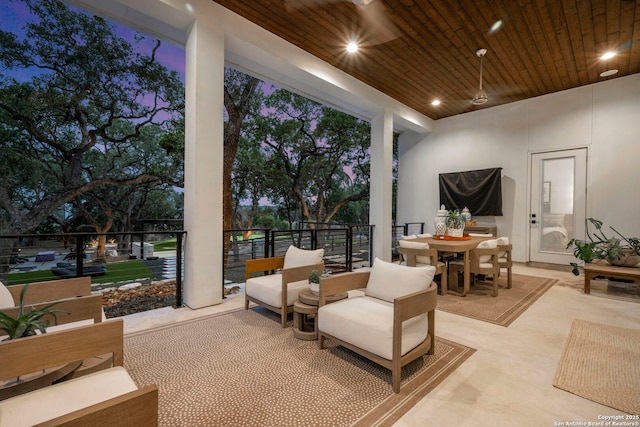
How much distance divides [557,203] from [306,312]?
5.98 m

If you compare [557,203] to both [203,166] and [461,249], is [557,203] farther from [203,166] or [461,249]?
[203,166]

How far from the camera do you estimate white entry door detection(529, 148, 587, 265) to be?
541 centimetres

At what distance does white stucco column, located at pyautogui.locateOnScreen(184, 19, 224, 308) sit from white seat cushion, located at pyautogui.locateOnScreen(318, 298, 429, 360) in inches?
66.5

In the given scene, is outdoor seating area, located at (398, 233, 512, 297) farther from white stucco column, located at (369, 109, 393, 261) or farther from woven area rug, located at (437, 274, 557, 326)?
white stucco column, located at (369, 109, 393, 261)

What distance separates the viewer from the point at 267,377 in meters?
1.94

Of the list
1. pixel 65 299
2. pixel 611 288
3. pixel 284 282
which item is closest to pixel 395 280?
pixel 284 282

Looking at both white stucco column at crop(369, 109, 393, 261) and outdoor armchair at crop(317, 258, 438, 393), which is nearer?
outdoor armchair at crop(317, 258, 438, 393)

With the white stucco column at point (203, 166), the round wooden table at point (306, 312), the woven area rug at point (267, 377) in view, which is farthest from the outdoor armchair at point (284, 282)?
the white stucco column at point (203, 166)

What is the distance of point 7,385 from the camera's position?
1167mm

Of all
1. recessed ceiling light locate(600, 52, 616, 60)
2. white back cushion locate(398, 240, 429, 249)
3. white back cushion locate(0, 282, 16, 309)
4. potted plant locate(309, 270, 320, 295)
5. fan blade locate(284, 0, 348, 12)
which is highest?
recessed ceiling light locate(600, 52, 616, 60)

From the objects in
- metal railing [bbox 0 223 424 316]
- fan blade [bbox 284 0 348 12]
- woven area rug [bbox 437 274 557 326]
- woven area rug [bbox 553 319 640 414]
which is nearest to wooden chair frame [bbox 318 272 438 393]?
woven area rug [bbox 553 319 640 414]

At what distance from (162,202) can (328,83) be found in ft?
14.1

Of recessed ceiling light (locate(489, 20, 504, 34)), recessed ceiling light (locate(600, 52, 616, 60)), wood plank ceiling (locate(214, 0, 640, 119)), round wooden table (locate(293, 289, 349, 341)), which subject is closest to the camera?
round wooden table (locate(293, 289, 349, 341))

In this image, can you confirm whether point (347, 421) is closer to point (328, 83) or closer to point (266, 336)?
point (266, 336)
